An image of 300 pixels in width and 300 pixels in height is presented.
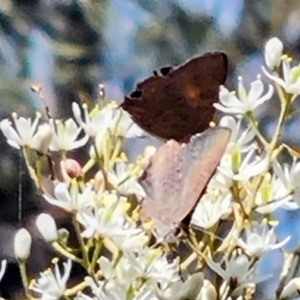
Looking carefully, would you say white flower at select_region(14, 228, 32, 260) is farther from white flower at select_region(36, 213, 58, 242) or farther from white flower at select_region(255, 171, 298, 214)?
white flower at select_region(255, 171, 298, 214)

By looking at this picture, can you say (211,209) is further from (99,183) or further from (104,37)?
(104,37)

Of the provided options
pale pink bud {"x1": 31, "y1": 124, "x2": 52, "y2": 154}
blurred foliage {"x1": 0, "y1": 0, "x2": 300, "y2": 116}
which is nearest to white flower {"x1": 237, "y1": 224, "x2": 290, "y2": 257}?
pale pink bud {"x1": 31, "y1": 124, "x2": 52, "y2": 154}

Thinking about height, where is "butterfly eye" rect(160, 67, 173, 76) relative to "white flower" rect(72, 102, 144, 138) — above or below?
above

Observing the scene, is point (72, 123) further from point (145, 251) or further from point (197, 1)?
point (197, 1)

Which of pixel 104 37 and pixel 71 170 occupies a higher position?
pixel 71 170

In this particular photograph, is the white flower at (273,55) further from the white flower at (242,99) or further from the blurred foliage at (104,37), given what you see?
the blurred foliage at (104,37)

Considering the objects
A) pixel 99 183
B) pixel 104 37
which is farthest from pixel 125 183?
pixel 104 37

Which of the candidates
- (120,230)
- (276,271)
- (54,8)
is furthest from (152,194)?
(54,8)
